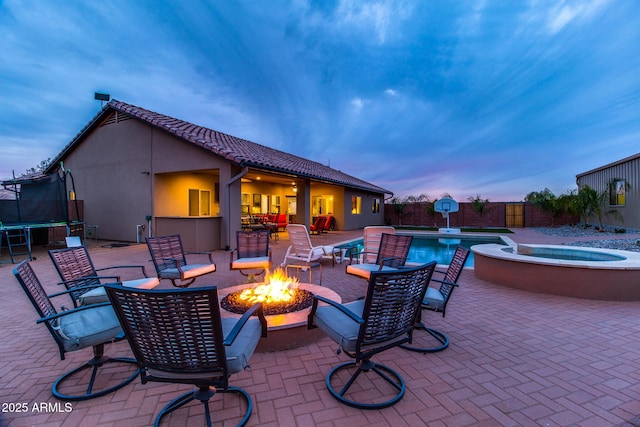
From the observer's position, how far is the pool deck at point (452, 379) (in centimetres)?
186

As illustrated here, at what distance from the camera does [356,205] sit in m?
19.1

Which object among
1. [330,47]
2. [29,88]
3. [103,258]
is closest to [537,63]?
[330,47]

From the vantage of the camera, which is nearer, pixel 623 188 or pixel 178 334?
pixel 178 334

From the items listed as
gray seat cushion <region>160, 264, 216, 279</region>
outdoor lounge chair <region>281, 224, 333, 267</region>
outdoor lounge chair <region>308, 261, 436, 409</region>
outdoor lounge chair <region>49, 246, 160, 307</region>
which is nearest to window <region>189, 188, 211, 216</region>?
outdoor lounge chair <region>281, 224, 333, 267</region>

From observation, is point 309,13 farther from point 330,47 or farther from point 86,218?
point 86,218

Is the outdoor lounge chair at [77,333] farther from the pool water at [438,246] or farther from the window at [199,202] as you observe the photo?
the window at [199,202]

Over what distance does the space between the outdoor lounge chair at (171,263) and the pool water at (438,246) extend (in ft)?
19.2

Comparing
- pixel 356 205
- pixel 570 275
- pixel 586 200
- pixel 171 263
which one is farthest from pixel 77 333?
pixel 586 200

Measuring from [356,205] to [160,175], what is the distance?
11934mm

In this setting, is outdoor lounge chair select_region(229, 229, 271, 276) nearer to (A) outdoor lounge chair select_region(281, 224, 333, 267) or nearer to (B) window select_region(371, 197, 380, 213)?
(A) outdoor lounge chair select_region(281, 224, 333, 267)

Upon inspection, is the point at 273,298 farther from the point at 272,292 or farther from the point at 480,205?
the point at 480,205

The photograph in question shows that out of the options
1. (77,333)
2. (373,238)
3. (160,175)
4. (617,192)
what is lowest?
(77,333)

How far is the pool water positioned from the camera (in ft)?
30.1

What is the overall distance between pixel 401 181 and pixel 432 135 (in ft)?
29.2
